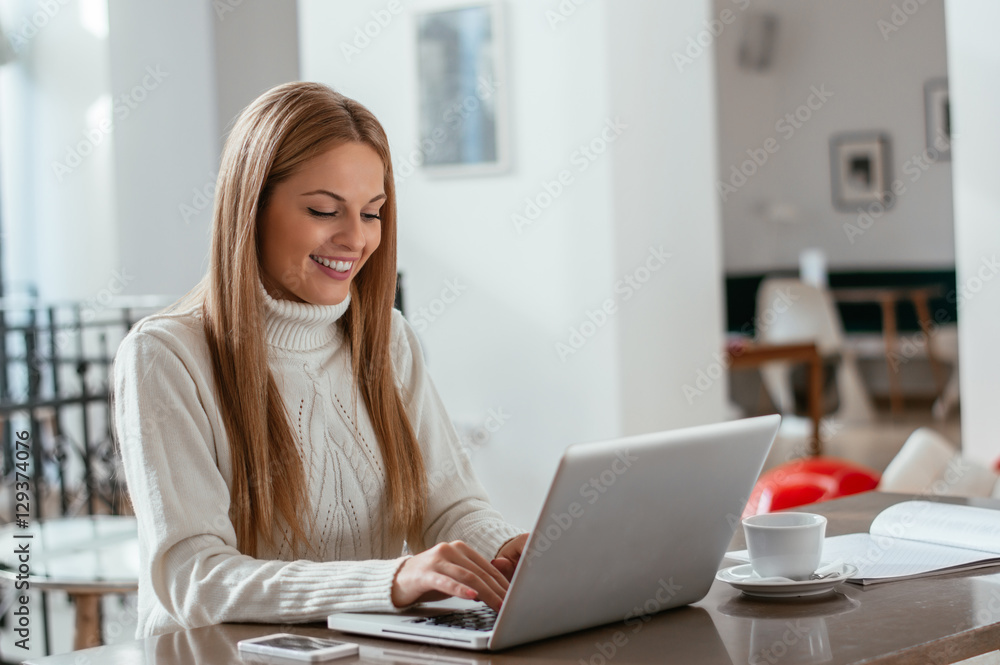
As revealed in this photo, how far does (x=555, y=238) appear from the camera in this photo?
13.1 feet

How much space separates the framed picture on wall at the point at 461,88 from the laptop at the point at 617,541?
9.93 ft

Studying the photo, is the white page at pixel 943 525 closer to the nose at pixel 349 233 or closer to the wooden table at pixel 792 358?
the nose at pixel 349 233

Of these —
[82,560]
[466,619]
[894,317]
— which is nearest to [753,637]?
[466,619]

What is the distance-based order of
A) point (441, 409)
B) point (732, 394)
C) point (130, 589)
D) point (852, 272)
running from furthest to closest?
point (852, 272)
point (732, 394)
point (130, 589)
point (441, 409)

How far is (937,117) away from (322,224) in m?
8.07

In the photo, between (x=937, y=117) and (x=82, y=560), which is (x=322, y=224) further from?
(x=937, y=117)

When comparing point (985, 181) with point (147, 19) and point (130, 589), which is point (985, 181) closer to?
point (130, 589)

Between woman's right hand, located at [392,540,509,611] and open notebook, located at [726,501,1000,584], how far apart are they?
37cm

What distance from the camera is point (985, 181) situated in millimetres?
3984

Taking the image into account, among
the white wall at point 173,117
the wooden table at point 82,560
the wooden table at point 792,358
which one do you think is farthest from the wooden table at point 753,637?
the white wall at point 173,117

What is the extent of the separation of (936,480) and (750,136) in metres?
6.84

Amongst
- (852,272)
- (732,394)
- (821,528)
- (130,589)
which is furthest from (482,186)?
(852,272)

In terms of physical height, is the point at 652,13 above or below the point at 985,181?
above

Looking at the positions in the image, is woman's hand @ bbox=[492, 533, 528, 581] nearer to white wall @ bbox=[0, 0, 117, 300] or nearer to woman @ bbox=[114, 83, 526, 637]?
woman @ bbox=[114, 83, 526, 637]
